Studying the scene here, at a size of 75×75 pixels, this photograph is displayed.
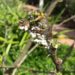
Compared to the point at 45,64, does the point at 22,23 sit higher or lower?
higher

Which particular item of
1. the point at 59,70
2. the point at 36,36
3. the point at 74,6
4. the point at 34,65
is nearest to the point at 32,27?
the point at 36,36

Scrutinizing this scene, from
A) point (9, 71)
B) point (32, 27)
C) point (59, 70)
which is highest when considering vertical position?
point (32, 27)

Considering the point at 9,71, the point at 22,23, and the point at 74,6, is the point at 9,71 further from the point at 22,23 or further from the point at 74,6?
the point at 74,6

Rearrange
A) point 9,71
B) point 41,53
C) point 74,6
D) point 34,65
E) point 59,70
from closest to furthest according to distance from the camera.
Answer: point 59,70
point 9,71
point 34,65
point 41,53
point 74,6

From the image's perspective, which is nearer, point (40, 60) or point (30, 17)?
point (30, 17)

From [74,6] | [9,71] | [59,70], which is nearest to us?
[59,70]

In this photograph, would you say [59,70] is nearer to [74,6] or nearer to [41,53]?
[41,53]

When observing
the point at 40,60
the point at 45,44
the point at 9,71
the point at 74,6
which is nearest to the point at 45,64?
the point at 40,60

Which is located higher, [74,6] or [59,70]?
[59,70]

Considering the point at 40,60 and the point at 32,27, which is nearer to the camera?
the point at 32,27
